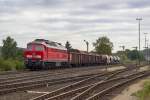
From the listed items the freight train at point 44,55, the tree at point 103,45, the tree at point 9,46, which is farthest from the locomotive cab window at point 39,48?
the tree at point 103,45

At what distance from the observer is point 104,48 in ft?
471

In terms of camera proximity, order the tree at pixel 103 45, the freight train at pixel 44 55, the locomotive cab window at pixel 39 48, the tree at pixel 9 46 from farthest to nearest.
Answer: the tree at pixel 103 45 < the tree at pixel 9 46 < the locomotive cab window at pixel 39 48 < the freight train at pixel 44 55

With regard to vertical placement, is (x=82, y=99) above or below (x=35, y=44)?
below

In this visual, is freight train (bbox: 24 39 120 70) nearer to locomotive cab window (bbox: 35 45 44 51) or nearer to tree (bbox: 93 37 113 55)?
locomotive cab window (bbox: 35 45 44 51)

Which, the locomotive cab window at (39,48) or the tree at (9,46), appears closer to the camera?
the locomotive cab window at (39,48)

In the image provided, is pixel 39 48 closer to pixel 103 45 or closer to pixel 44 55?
pixel 44 55

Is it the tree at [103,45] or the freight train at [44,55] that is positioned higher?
the tree at [103,45]

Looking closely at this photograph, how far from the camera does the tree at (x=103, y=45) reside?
141750mm

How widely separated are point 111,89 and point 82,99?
5.63 m

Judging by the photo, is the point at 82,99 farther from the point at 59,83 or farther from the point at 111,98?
the point at 59,83

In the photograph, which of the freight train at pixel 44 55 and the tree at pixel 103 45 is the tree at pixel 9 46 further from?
the freight train at pixel 44 55

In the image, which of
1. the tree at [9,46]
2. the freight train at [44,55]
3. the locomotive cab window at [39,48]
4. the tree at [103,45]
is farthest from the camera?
the tree at [103,45]

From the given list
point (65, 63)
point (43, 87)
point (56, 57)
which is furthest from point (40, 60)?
point (43, 87)

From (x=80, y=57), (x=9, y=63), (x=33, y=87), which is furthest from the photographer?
(x=80, y=57)
